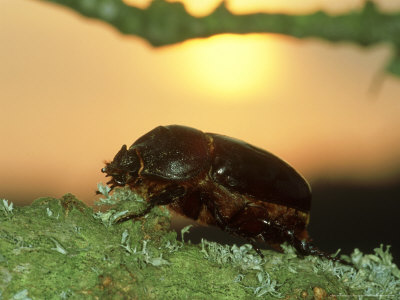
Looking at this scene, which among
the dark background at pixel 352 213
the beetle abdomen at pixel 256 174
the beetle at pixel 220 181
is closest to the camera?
the beetle at pixel 220 181

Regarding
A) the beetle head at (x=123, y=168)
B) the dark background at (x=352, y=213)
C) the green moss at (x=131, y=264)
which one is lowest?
the dark background at (x=352, y=213)

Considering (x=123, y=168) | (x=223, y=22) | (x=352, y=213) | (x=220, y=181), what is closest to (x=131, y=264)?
(x=123, y=168)

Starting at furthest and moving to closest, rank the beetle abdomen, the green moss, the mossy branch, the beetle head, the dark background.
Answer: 1. the dark background
2. the beetle abdomen
3. the beetle head
4. the green moss
5. the mossy branch

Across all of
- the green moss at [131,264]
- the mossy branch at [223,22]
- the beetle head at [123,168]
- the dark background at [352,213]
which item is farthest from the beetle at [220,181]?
the dark background at [352,213]

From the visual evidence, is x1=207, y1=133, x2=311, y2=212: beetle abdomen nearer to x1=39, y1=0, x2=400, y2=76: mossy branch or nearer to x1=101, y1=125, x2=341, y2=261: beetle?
x1=101, y1=125, x2=341, y2=261: beetle

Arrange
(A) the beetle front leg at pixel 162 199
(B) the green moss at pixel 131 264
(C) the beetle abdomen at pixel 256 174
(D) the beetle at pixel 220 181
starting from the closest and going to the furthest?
(B) the green moss at pixel 131 264
(A) the beetle front leg at pixel 162 199
(D) the beetle at pixel 220 181
(C) the beetle abdomen at pixel 256 174

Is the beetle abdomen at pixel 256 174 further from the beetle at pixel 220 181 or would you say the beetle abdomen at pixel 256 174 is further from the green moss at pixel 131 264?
the green moss at pixel 131 264

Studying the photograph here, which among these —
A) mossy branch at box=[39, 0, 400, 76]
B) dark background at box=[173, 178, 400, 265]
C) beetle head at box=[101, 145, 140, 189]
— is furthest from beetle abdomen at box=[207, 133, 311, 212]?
dark background at box=[173, 178, 400, 265]

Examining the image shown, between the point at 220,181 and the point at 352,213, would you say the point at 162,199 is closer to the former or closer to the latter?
the point at 220,181
